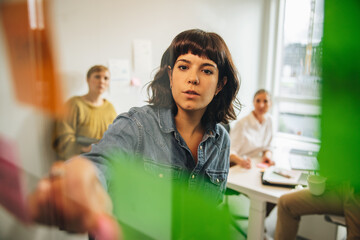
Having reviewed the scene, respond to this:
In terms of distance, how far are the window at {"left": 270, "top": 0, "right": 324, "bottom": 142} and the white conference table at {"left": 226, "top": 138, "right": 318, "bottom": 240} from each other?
0.06 m

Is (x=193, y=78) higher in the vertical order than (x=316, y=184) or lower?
higher

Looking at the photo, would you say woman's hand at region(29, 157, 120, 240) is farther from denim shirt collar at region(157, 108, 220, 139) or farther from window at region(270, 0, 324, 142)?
window at region(270, 0, 324, 142)

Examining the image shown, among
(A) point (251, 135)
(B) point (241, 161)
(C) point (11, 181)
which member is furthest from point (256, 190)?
(C) point (11, 181)

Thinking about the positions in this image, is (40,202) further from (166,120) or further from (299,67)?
(299,67)

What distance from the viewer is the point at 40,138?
230 mm

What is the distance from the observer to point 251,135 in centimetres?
57

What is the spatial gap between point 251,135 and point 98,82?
0.39 m

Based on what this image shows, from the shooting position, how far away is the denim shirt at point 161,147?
0.29 metres

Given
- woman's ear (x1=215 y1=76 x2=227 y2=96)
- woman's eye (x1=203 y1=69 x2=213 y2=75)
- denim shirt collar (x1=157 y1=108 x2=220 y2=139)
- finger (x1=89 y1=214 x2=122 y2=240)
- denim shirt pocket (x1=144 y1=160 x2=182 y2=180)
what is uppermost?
woman's eye (x1=203 y1=69 x2=213 y2=75)

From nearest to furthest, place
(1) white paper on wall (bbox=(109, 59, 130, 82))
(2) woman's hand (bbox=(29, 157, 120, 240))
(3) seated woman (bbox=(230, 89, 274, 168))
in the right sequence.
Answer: (2) woman's hand (bbox=(29, 157, 120, 240)), (1) white paper on wall (bbox=(109, 59, 130, 82)), (3) seated woman (bbox=(230, 89, 274, 168))

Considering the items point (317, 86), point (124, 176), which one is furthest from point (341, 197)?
point (124, 176)

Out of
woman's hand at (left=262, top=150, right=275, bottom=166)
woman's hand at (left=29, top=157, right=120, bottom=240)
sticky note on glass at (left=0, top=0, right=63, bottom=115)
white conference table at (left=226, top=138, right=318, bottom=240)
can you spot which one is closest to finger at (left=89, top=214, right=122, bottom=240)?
woman's hand at (left=29, top=157, right=120, bottom=240)

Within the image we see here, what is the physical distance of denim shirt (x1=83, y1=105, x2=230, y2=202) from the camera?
290 millimetres

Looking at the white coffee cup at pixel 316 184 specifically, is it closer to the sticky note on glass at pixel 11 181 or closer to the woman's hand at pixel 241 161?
the woman's hand at pixel 241 161
